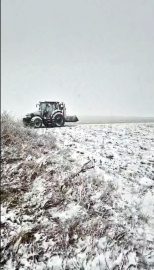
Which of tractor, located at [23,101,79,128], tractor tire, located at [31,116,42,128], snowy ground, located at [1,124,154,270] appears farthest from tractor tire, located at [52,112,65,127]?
snowy ground, located at [1,124,154,270]

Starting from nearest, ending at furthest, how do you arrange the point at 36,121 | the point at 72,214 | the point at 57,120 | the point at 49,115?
1. the point at 72,214
2. the point at 36,121
3. the point at 49,115
4. the point at 57,120

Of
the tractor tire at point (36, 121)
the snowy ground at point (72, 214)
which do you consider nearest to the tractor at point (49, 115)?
the tractor tire at point (36, 121)

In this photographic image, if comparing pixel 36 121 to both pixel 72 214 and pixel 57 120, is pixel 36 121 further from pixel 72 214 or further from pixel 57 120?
pixel 72 214

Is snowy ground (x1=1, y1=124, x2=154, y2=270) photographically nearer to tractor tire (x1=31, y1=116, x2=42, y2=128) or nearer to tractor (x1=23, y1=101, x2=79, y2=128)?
tractor tire (x1=31, y1=116, x2=42, y2=128)

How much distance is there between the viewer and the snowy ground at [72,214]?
414 cm

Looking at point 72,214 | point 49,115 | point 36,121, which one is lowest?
point 72,214

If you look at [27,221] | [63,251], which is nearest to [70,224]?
[63,251]

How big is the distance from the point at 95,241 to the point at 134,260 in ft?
2.84

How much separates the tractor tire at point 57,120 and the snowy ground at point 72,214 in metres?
7.43

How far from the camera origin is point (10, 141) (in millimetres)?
6301

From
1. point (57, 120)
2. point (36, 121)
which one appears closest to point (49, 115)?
point (57, 120)

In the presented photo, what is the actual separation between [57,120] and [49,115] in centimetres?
68

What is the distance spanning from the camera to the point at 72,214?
4926mm

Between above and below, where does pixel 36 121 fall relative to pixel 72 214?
above
